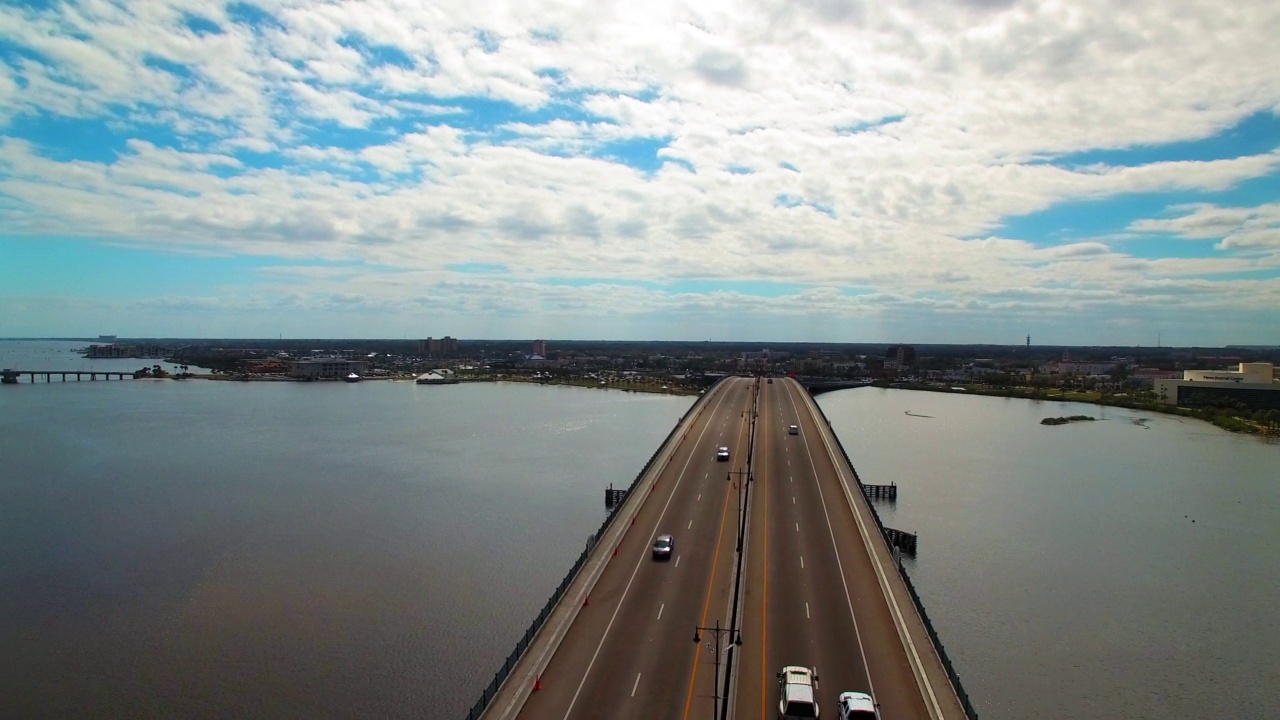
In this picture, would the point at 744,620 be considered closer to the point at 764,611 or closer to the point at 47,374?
the point at 764,611

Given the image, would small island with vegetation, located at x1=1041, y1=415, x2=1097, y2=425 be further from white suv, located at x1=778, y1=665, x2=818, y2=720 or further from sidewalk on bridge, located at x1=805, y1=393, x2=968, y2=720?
white suv, located at x1=778, y1=665, x2=818, y2=720

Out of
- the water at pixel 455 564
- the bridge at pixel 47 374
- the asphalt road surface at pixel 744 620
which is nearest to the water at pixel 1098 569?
the water at pixel 455 564

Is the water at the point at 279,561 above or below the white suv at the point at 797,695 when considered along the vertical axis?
below

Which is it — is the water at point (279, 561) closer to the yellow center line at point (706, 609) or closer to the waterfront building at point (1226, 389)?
the yellow center line at point (706, 609)

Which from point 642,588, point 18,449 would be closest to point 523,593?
point 642,588

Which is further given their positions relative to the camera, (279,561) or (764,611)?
(279,561)

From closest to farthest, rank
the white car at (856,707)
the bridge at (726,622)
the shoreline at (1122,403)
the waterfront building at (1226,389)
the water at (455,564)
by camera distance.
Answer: the white car at (856,707)
the bridge at (726,622)
the water at (455,564)
the shoreline at (1122,403)
the waterfront building at (1226,389)

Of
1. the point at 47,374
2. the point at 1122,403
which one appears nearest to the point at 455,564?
the point at 1122,403
